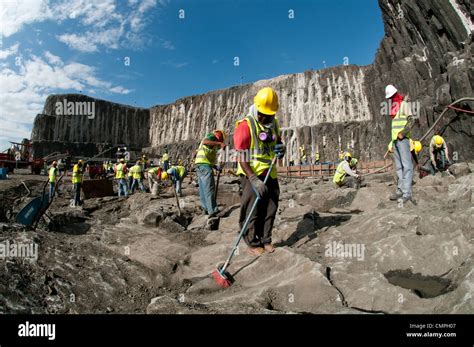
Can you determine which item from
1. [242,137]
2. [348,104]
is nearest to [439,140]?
[242,137]

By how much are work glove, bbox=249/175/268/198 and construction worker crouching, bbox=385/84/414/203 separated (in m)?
2.71

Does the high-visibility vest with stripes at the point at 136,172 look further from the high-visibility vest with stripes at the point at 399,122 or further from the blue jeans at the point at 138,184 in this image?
the high-visibility vest with stripes at the point at 399,122

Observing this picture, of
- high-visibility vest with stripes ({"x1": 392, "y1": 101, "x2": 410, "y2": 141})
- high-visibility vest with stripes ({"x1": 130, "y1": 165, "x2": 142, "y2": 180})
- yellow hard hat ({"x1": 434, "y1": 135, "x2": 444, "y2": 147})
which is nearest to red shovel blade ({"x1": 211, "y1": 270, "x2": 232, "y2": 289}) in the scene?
high-visibility vest with stripes ({"x1": 392, "y1": 101, "x2": 410, "y2": 141})

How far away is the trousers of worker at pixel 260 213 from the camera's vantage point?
3.89 m

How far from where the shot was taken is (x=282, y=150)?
4.16 meters

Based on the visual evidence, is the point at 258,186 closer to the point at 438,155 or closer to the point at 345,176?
the point at 345,176

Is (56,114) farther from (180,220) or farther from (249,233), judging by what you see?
(249,233)

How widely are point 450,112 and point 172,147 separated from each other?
41.1m

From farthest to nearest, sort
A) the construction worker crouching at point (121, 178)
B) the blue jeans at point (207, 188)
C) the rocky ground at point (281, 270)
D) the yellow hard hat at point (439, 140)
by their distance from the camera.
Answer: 1. the construction worker crouching at point (121, 178)
2. the yellow hard hat at point (439, 140)
3. the blue jeans at point (207, 188)
4. the rocky ground at point (281, 270)

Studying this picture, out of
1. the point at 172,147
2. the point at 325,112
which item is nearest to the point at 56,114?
the point at 172,147

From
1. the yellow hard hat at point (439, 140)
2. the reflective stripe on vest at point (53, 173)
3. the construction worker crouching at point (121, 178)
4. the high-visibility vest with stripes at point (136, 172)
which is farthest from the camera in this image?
the high-visibility vest with stripes at point (136, 172)

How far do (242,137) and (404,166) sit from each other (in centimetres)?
302

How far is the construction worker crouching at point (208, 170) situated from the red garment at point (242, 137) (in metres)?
2.67

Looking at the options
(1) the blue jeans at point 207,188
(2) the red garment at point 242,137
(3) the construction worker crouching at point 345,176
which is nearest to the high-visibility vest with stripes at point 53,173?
(1) the blue jeans at point 207,188
